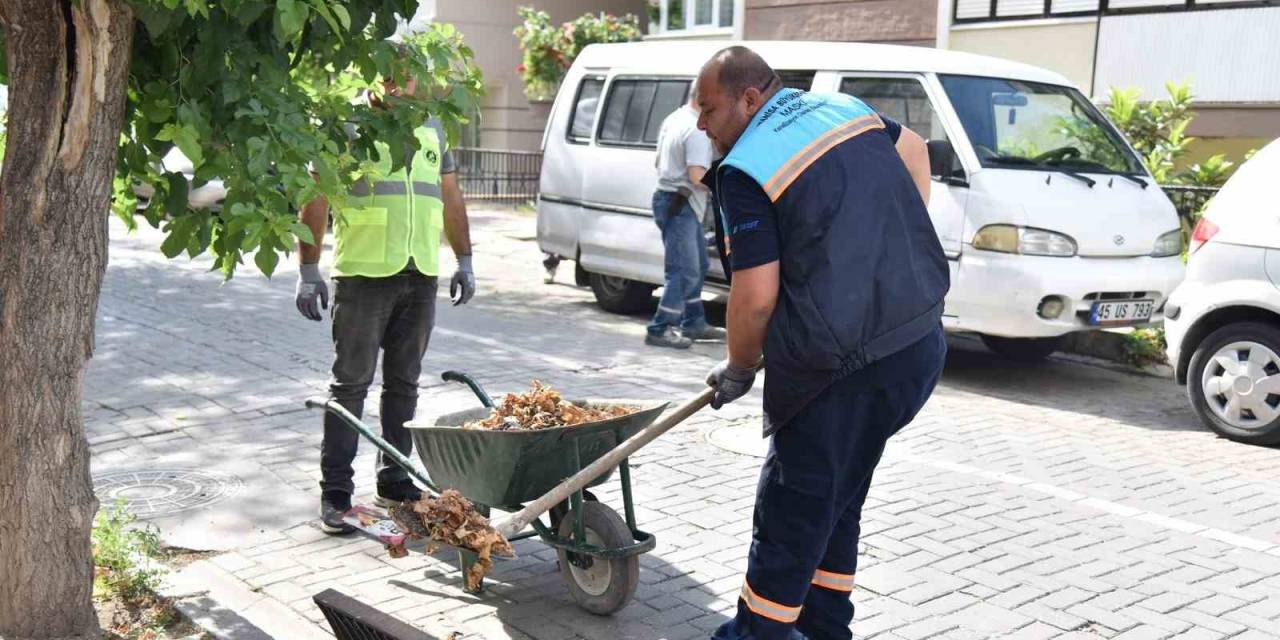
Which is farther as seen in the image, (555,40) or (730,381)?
(555,40)

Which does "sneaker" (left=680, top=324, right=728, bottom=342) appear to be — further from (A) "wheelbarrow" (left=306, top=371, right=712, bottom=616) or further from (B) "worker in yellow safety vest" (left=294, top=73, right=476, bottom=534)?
(A) "wheelbarrow" (left=306, top=371, right=712, bottom=616)

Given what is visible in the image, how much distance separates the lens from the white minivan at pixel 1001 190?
856 centimetres

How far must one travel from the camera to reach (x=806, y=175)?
12.0 ft

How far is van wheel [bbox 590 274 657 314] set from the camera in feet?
37.4

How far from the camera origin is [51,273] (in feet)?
12.8

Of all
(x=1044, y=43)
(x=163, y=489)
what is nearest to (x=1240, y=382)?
(x=163, y=489)

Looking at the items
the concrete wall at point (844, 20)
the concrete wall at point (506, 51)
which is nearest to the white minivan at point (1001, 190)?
the concrete wall at point (844, 20)

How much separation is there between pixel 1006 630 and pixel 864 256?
1.65 meters

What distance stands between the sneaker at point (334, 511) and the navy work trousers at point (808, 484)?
2081 mm

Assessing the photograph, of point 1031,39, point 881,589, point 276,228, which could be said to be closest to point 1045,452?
point 881,589

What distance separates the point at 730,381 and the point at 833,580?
0.75m

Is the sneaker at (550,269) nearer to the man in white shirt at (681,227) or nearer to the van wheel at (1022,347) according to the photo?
the man in white shirt at (681,227)

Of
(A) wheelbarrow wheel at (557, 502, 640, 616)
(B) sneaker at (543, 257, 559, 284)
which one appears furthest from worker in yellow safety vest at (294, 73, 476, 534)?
(B) sneaker at (543, 257, 559, 284)

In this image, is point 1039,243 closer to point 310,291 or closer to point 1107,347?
point 1107,347
